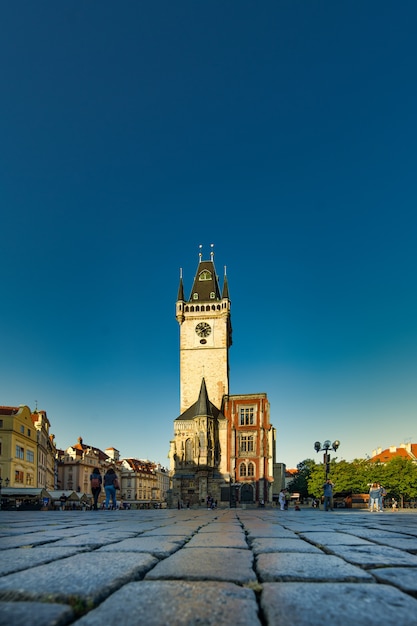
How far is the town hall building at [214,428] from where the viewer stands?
51750 mm

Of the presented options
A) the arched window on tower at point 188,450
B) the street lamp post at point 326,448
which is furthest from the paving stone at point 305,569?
the arched window on tower at point 188,450

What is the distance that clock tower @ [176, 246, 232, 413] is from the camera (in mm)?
58625

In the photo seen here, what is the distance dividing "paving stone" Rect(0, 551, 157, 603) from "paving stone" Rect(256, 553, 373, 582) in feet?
2.34

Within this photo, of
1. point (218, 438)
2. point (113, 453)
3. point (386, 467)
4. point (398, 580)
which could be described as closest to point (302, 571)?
point (398, 580)

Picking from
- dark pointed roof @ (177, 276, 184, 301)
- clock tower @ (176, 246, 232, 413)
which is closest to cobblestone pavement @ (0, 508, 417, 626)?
clock tower @ (176, 246, 232, 413)

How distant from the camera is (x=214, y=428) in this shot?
2122 inches

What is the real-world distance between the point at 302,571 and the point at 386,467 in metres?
70.0

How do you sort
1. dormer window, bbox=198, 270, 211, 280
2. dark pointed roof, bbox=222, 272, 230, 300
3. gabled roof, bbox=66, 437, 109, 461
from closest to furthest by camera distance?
dark pointed roof, bbox=222, 272, 230, 300 < dormer window, bbox=198, 270, 211, 280 < gabled roof, bbox=66, 437, 109, 461

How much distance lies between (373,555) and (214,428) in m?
51.2

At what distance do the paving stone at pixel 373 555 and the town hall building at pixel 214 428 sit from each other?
48003 millimetres

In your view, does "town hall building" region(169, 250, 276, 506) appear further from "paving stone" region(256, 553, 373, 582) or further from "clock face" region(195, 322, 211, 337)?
"paving stone" region(256, 553, 373, 582)

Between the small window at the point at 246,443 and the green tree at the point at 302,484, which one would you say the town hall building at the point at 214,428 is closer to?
the small window at the point at 246,443

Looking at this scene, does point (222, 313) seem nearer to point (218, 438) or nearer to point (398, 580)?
point (218, 438)

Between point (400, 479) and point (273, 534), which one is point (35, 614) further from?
point (400, 479)
